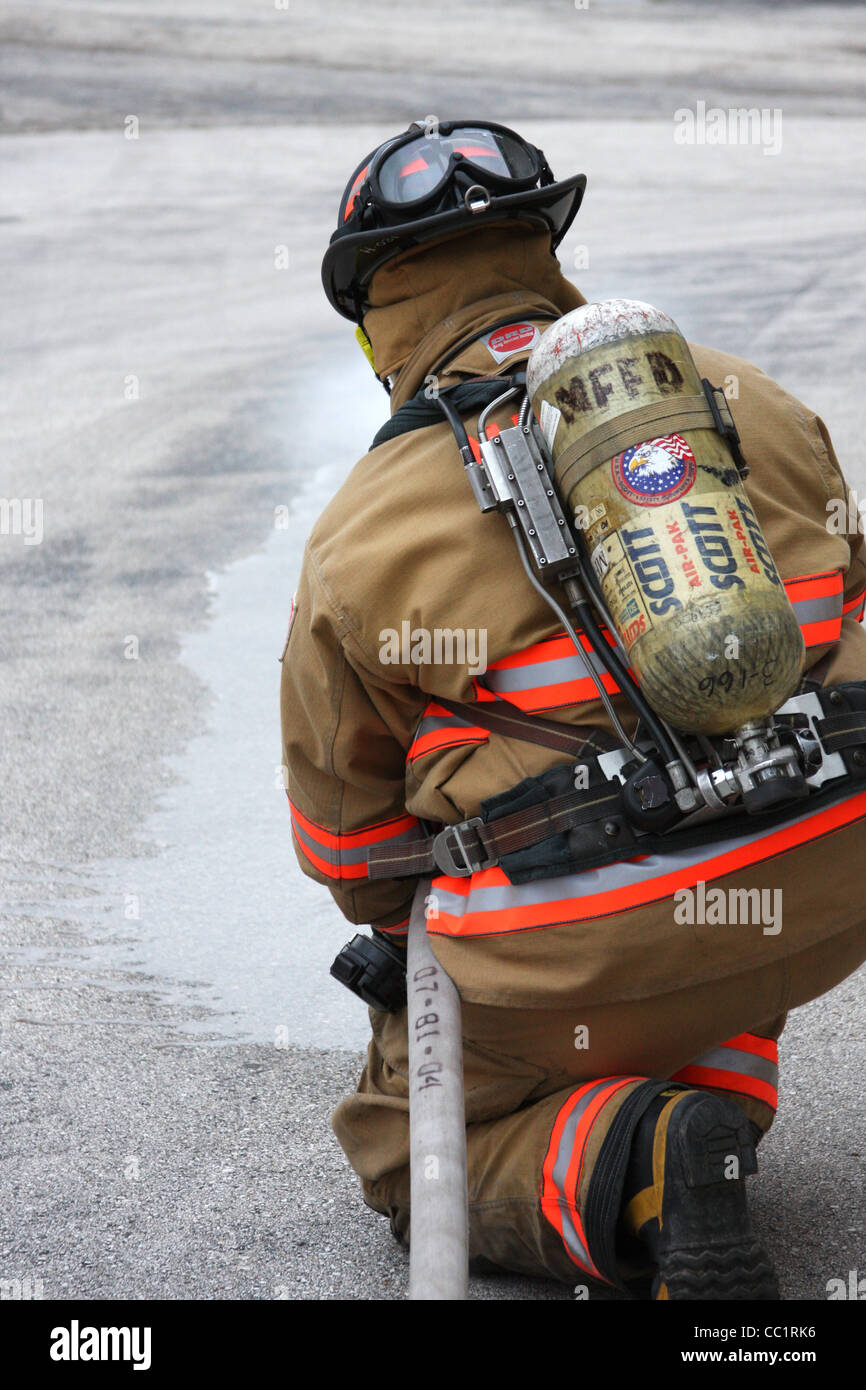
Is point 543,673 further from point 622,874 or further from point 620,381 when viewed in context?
point 620,381

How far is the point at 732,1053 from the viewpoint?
2.43 metres

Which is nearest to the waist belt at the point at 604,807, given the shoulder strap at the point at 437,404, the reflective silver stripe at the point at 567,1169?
the reflective silver stripe at the point at 567,1169

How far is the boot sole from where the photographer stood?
1848 mm

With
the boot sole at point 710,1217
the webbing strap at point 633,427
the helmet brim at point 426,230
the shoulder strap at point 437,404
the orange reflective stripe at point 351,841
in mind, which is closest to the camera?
the boot sole at point 710,1217

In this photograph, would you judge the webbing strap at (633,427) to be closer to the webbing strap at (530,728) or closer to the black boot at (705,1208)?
the webbing strap at (530,728)

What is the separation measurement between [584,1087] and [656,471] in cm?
90

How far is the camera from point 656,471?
195cm

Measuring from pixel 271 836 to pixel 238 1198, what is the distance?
1.79m

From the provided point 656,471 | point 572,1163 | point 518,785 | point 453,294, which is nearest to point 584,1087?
point 572,1163

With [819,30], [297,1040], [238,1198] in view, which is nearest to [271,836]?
[297,1040]

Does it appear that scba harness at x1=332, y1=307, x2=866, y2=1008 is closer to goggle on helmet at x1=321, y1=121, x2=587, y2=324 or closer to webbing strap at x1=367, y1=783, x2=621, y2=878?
webbing strap at x1=367, y1=783, x2=621, y2=878

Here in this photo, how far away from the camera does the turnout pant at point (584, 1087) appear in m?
2.06

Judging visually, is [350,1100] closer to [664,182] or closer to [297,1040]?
[297,1040]

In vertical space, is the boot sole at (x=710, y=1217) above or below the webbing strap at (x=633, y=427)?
below
